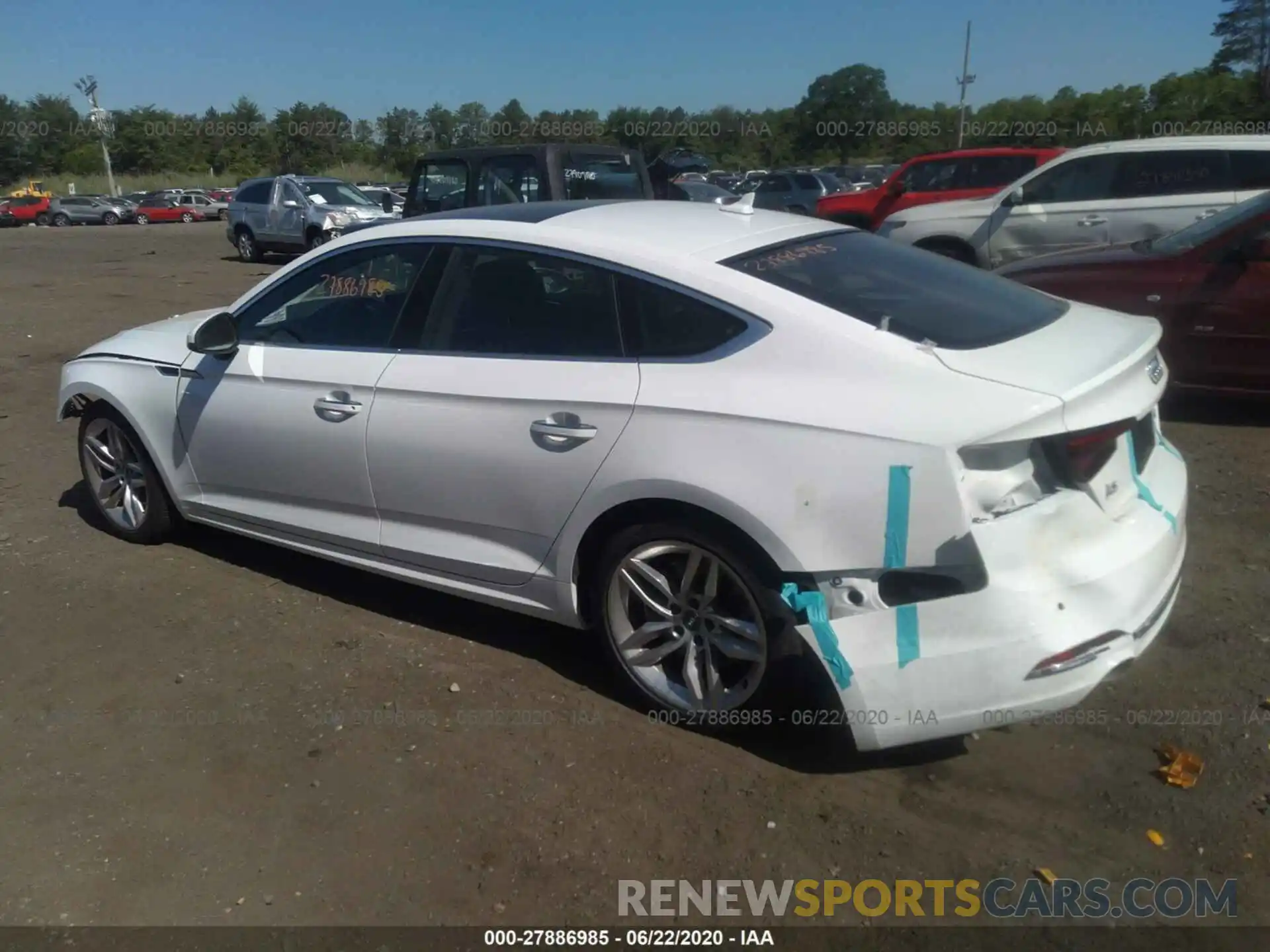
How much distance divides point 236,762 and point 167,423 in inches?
75.8

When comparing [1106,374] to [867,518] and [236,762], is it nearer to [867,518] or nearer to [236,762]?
[867,518]

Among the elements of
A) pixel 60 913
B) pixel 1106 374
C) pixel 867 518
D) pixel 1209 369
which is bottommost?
pixel 60 913

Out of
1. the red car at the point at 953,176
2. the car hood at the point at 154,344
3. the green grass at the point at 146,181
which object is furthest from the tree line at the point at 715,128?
the car hood at the point at 154,344

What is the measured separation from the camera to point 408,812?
10.2 feet

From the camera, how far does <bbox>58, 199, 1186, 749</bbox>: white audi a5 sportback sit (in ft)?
9.21

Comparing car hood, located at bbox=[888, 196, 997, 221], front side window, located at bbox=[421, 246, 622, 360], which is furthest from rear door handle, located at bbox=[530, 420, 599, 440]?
car hood, located at bbox=[888, 196, 997, 221]

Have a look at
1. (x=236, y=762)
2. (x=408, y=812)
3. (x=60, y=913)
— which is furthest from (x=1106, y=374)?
(x=60, y=913)

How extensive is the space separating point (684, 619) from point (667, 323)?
37.4 inches

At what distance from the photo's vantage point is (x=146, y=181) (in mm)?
65500

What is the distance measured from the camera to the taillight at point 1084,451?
112 inches

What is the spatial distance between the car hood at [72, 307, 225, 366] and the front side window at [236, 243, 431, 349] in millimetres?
465

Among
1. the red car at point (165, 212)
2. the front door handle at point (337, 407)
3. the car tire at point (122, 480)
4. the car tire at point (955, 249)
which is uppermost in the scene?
the front door handle at point (337, 407)

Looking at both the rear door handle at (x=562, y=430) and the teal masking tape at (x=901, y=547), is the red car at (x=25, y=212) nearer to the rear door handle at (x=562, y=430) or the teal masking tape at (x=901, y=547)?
the rear door handle at (x=562, y=430)

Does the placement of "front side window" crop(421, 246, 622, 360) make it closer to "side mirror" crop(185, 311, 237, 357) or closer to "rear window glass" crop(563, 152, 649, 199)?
"side mirror" crop(185, 311, 237, 357)
